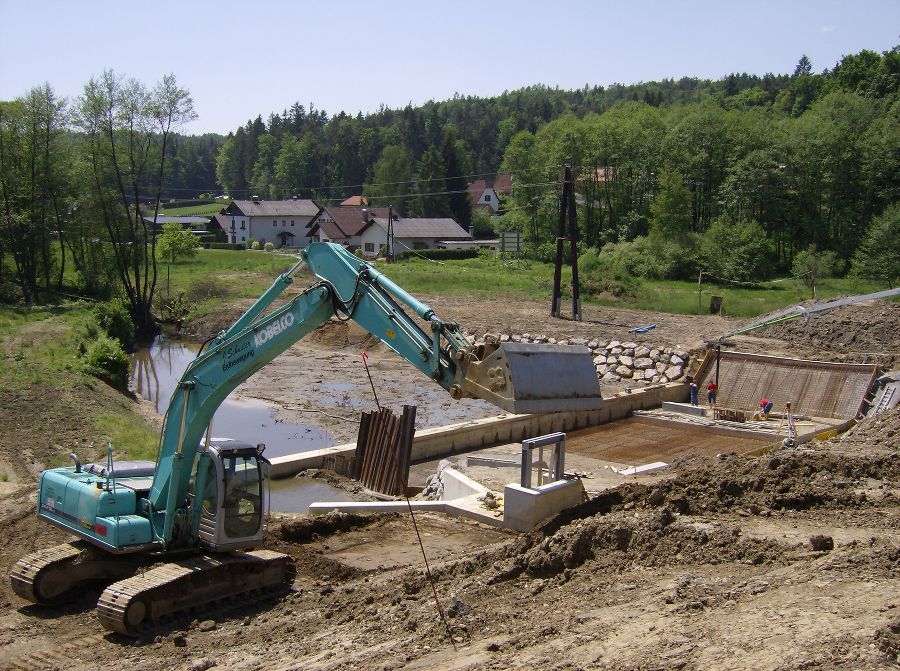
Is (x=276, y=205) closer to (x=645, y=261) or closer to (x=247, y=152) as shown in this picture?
(x=645, y=261)

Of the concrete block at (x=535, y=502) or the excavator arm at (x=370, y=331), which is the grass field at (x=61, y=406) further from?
the concrete block at (x=535, y=502)

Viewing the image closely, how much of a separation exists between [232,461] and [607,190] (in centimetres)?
6215

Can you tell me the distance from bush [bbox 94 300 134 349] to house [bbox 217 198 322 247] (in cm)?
4875

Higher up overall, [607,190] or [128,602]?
[607,190]

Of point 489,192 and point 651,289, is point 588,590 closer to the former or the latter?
point 651,289

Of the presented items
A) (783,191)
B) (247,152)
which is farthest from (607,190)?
(247,152)

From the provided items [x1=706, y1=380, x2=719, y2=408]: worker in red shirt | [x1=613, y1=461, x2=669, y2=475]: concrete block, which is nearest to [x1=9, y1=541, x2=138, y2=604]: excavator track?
[x1=613, y1=461, x2=669, y2=475]: concrete block

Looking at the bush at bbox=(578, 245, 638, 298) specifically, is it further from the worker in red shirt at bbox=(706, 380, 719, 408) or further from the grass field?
the grass field

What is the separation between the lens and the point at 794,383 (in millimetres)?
26859

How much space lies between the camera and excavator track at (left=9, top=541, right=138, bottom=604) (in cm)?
1015

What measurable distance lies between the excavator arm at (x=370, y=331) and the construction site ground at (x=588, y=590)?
182 cm

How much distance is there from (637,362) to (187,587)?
2349 centimetres

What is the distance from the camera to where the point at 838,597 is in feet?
27.1

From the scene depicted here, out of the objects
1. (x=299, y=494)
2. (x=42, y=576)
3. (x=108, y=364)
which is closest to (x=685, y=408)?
(x=299, y=494)
